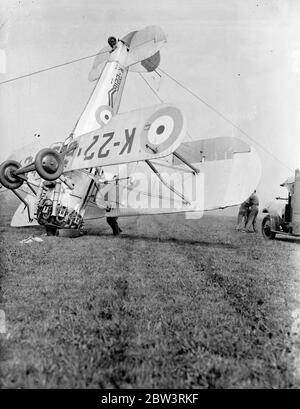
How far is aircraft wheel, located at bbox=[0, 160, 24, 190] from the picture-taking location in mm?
10180

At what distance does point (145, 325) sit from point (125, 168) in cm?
1011

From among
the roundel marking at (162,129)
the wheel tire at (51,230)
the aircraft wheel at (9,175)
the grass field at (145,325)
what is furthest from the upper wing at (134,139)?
the grass field at (145,325)

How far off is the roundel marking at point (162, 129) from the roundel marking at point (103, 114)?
17.5 ft

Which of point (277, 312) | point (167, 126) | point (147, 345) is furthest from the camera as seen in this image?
point (167, 126)

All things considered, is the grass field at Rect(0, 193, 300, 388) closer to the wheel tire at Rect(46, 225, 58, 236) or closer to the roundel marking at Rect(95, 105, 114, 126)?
the wheel tire at Rect(46, 225, 58, 236)

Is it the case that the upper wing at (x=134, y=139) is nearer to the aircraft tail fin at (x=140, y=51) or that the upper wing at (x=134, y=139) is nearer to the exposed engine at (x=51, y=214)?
the exposed engine at (x=51, y=214)

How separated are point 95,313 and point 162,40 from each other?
1340cm

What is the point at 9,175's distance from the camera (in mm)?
10273

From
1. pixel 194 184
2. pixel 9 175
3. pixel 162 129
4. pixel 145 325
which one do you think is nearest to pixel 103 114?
pixel 9 175

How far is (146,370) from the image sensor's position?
245cm

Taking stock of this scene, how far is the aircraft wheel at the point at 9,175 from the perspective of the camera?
1018cm

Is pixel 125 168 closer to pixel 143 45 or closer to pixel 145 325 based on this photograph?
pixel 143 45

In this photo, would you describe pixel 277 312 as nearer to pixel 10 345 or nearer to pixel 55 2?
pixel 10 345
